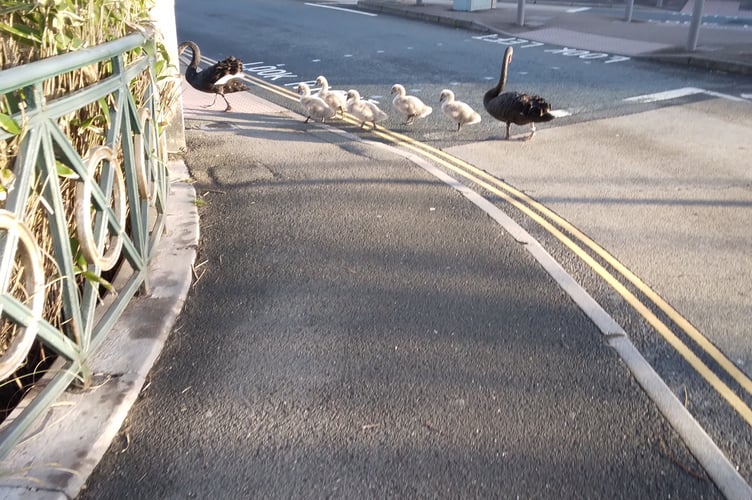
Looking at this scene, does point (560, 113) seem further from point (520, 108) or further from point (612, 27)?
point (612, 27)

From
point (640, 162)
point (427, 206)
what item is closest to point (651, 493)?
point (427, 206)

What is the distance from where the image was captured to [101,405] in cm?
336

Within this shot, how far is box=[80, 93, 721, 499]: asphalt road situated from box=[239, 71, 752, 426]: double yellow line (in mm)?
465

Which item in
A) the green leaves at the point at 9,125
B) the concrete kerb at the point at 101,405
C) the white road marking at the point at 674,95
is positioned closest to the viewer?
the green leaves at the point at 9,125

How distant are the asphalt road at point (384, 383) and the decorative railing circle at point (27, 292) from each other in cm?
68

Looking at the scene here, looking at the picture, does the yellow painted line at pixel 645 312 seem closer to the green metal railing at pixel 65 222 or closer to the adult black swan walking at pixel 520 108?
the adult black swan walking at pixel 520 108

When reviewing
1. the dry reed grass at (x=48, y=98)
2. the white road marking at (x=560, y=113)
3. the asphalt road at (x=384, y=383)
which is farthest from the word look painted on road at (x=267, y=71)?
the dry reed grass at (x=48, y=98)

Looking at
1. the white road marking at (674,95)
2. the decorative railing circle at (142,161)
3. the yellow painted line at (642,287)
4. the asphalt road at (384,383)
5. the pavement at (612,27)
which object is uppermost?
the pavement at (612,27)

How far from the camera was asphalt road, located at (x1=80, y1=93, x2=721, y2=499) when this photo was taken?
3.06m

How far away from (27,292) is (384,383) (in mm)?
1907

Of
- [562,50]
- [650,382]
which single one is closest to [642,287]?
[650,382]

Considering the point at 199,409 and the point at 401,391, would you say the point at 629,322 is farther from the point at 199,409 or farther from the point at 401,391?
the point at 199,409

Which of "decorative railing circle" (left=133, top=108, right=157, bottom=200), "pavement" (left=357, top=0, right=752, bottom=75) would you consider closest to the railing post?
"decorative railing circle" (left=133, top=108, right=157, bottom=200)

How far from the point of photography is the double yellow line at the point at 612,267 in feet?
12.5
